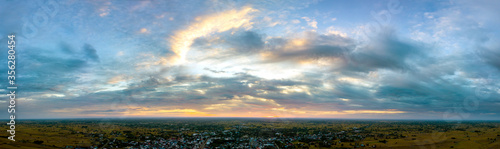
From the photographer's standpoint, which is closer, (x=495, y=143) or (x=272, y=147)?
(x=495, y=143)

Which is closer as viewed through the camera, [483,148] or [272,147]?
[483,148]

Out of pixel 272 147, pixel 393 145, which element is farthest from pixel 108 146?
pixel 393 145

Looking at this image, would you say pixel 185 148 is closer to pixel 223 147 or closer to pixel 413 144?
pixel 223 147

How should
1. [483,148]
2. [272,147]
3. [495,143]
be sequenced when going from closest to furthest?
[483,148]
[495,143]
[272,147]

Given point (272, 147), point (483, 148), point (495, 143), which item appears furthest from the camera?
point (272, 147)

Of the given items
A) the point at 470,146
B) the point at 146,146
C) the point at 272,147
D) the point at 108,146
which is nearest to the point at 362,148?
the point at 272,147

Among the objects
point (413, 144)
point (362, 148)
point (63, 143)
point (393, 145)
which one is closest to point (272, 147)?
point (362, 148)

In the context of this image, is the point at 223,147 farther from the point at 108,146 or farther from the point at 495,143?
the point at 495,143
